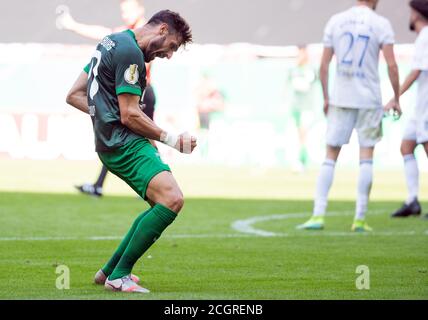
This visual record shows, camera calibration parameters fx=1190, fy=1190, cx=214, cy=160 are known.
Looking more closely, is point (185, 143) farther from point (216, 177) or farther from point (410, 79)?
point (216, 177)

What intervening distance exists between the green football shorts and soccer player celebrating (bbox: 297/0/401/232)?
428cm

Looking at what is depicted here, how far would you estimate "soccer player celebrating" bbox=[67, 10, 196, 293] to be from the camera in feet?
23.5

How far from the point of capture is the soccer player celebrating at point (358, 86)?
446 inches

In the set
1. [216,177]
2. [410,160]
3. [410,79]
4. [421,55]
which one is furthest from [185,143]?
[216,177]

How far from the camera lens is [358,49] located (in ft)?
37.2

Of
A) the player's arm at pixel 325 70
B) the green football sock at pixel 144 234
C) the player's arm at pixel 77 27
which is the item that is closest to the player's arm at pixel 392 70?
the player's arm at pixel 325 70

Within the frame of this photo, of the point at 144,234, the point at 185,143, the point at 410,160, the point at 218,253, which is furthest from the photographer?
the point at 410,160

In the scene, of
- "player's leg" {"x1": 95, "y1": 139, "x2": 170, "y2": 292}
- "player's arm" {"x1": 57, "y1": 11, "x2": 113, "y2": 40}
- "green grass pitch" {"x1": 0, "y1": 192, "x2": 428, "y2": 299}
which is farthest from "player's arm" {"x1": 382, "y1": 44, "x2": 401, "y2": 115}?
"player's leg" {"x1": 95, "y1": 139, "x2": 170, "y2": 292}

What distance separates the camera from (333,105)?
11.5 m

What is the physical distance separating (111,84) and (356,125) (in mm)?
4654

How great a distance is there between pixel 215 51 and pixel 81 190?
1046 centimetres

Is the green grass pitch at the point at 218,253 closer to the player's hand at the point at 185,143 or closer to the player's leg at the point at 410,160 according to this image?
the player's leg at the point at 410,160

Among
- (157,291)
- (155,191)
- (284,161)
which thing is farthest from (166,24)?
(284,161)
